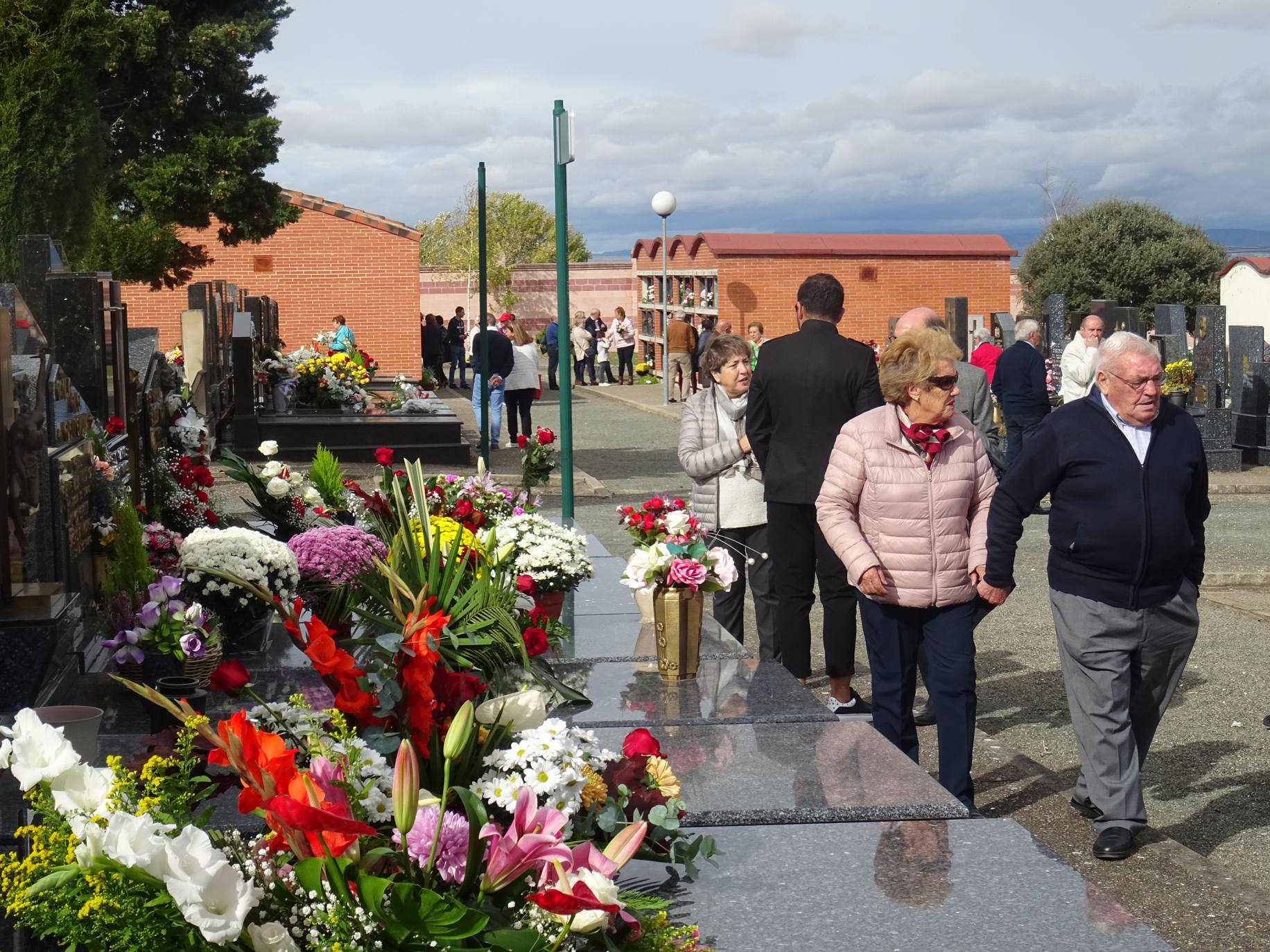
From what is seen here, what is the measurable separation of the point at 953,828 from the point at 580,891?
1761mm

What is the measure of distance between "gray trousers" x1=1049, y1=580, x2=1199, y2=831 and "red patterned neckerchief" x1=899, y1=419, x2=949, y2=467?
2.19 feet

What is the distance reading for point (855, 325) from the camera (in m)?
35.1

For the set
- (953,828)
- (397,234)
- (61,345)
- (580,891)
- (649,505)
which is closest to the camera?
(580,891)

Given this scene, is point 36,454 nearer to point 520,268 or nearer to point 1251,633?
point 1251,633

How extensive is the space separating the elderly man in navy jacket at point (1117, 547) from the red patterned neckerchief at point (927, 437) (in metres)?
0.26

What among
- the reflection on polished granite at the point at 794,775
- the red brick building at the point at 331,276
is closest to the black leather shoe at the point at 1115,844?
the reflection on polished granite at the point at 794,775

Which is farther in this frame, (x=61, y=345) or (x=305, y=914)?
(x=61, y=345)

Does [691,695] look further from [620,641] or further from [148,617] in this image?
[148,617]

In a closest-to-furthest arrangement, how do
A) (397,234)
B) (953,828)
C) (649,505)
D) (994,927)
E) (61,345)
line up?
1. (994,927)
2. (953,828)
3. (649,505)
4. (61,345)
5. (397,234)

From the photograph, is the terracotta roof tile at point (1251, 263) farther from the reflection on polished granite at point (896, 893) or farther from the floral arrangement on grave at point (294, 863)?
the floral arrangement on grave at point (294, 863)

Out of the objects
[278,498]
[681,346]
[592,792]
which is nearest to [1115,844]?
[592,792]

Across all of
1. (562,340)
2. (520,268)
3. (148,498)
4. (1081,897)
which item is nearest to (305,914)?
(1081,897)

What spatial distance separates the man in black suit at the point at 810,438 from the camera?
6223 millimetres

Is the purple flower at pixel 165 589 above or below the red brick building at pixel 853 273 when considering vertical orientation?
below
